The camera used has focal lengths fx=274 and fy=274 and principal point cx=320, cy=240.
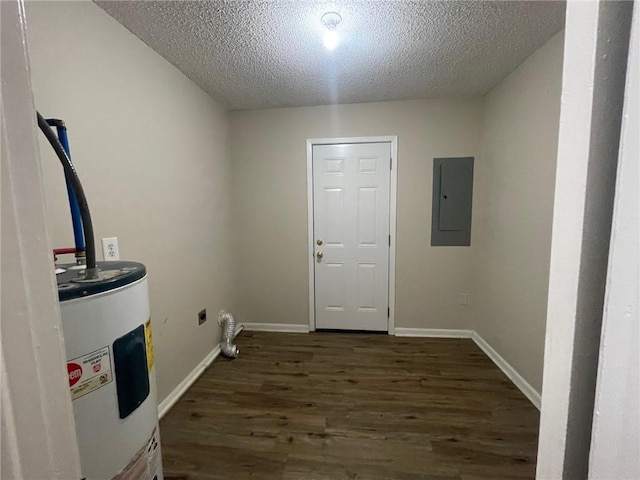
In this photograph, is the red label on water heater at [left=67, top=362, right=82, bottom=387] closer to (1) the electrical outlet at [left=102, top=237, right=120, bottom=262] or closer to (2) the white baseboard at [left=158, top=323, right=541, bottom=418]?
(1) the electrical outlet at [left=102, top=237, right=120, bottom=262]

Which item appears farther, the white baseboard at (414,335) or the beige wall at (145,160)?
the white baseboard at (414,335)

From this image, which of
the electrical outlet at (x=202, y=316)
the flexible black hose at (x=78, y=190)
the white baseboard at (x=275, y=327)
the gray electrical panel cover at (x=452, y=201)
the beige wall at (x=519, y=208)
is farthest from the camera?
the white baseboard at (x=275, y=327)

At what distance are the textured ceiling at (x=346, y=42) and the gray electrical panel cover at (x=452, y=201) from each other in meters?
0.67

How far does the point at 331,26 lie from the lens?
1553 millimetres

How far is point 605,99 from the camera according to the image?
1.09 ft

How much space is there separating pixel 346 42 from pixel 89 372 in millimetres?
2065

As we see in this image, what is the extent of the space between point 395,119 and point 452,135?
0.57 m

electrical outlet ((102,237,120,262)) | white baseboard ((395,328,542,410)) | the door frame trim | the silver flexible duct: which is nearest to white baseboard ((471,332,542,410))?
white baseboard ((395,328,542,410))

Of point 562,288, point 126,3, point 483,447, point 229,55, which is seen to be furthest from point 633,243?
point 229,55

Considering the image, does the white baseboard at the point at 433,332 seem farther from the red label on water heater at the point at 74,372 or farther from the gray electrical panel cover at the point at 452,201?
the red label on water heater at the point at 74,372

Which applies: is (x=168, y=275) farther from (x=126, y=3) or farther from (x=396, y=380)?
(x=396, y=380)

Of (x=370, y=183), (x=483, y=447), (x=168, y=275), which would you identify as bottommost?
(x=483, y=447)

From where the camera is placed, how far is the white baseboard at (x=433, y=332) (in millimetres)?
2855

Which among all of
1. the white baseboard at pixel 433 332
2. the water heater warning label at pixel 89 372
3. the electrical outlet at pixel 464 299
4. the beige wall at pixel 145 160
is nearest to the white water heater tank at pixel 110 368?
the water heater warning label at pixel 89 372
